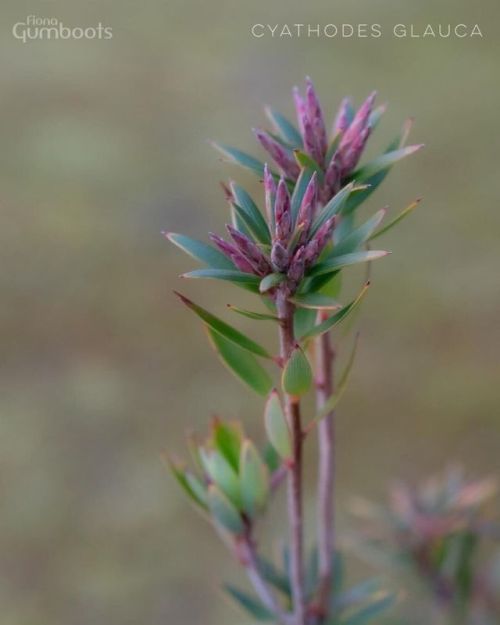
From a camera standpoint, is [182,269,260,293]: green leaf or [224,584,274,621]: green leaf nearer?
[182,269,260,293]: green leaf

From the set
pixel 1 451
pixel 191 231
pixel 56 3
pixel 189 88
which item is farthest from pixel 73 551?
pixel 56 3

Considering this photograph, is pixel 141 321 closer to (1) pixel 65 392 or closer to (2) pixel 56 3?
(1) pixel 65 392

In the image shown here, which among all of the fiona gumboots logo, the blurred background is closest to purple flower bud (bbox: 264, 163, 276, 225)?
the blurred background

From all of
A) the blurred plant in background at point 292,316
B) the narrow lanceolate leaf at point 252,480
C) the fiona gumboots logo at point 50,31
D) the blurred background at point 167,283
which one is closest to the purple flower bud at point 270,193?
the blurred plant in background at point 292,316

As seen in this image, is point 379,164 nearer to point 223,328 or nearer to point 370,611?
point 223,328

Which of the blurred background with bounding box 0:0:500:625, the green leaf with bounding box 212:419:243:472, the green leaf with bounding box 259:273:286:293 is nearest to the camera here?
the green leaf with bounding box 259:273:286:293

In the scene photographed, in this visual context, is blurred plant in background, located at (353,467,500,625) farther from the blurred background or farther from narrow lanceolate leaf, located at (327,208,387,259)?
the blurred background
